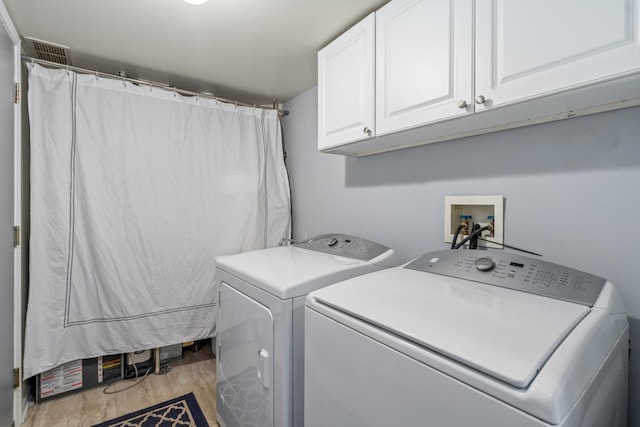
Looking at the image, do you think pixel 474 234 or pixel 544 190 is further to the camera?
pixel 474 234

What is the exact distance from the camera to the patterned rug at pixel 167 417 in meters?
1.71

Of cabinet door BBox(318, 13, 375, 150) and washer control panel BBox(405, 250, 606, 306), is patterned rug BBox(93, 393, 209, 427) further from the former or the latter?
cabinet door BBox(318, 13, 375, 150)

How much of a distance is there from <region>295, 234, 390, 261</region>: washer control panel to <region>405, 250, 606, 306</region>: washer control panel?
0.34 m

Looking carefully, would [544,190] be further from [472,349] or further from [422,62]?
[472,349]

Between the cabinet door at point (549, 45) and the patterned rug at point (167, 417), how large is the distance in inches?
89.9

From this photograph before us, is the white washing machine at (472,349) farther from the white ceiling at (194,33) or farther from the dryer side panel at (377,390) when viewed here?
the white ceiling at (194,33)

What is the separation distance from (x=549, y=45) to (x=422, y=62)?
438 millimetres

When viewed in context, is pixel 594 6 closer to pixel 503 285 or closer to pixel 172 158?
pixel 503 285

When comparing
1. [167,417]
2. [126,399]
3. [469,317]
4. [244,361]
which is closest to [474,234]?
[469,317]

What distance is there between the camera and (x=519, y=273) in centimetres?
97

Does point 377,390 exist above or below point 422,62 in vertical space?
below

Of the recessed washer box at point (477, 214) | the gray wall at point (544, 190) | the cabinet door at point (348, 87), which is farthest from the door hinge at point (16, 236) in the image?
the recessed washer box at point (477, 214)

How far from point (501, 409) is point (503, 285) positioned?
21.5 inches

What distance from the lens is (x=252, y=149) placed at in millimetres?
2475
